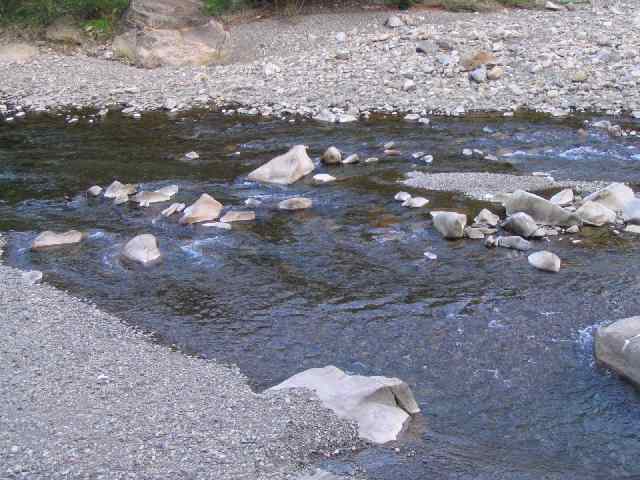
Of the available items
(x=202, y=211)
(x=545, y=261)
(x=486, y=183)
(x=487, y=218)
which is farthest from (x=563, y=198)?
(x=202, y=211)

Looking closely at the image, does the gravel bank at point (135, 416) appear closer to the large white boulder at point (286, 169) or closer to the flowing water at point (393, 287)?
the flowing water at point (393, 287)

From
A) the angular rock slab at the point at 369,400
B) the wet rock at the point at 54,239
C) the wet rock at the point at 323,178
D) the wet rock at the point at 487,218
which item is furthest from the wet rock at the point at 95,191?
the angular rock slab at the point at 369,400

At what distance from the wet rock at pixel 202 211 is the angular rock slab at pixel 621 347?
5.12 meters

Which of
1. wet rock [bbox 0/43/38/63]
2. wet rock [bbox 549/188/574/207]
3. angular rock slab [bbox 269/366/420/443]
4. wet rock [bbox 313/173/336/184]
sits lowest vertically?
wet rock [bbox 0/43/38/63]

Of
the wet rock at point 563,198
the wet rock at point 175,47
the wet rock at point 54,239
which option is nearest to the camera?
the wet rock at point 54,239

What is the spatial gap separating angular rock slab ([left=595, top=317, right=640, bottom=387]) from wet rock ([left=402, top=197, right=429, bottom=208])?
3823 millimetres

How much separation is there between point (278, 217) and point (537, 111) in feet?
20.3

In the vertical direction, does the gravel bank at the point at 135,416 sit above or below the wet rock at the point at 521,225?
above

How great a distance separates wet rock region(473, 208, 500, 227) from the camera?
9.12 m

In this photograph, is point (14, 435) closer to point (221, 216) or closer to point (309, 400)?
point (309, 400)

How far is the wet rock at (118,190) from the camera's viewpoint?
1091 cm

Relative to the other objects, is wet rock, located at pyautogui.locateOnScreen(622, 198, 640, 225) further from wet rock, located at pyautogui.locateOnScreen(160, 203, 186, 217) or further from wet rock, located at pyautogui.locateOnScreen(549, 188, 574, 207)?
wet rock, located at pyautogui.locateOnScreen(160, 203, 186, 217)

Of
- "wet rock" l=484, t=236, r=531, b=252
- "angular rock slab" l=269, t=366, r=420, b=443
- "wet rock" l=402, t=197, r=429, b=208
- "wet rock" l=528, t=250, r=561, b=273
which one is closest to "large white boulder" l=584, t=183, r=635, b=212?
"wet rock" l=484, t=236, r=531, b=252

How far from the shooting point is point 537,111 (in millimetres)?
13961
